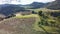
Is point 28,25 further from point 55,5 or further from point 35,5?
point 55,5

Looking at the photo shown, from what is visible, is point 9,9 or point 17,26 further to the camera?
point 9,9

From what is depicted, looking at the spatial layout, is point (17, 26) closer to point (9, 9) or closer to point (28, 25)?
point (28, 25)

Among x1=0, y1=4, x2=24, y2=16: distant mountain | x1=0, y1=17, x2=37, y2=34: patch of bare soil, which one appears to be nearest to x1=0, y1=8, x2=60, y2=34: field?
x1=0, y1=17, x2=37, y2=34: patch of bare soil

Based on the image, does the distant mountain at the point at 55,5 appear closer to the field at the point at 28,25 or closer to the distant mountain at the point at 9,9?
the field at the point at 28,25

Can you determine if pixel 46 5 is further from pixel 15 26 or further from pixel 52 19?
pixel 15 26

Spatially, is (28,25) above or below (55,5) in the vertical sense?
below

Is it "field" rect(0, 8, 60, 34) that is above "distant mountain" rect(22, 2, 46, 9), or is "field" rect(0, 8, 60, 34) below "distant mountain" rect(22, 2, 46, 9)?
below

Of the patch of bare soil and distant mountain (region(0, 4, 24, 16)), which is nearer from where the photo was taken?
the patch of bare soil

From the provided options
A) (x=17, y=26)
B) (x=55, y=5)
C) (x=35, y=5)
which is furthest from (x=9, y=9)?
(x=55, y=5)

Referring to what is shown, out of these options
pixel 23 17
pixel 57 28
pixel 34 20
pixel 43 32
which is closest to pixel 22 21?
pixel 23 17

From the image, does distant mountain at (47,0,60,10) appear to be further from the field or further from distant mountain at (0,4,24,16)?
distant mountain at (0,4,24,16)

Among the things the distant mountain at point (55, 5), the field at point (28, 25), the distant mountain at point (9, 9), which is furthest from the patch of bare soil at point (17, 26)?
the distant mountain at point (55, 5)
